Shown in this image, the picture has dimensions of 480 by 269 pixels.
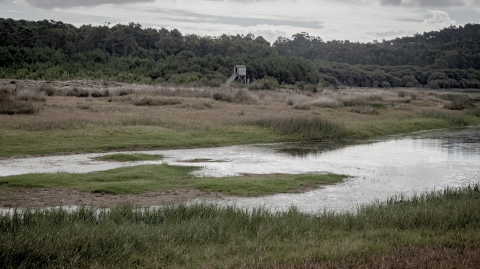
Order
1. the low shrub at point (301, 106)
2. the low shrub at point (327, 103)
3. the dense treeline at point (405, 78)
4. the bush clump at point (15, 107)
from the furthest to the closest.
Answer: the dense treeline at point (405, 78), the low shrub at point (327, 103), the low shrub at point (301, 106), the bush clump at point (15, 107)

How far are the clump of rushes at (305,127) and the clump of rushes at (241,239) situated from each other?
20.1m

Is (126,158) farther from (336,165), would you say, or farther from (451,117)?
(451,117)

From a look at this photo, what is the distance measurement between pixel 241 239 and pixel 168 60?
10521 cm

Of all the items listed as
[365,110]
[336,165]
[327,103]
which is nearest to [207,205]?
[336,165]

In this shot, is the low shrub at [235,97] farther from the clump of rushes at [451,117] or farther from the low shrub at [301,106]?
the clump of rushes at [451,117]

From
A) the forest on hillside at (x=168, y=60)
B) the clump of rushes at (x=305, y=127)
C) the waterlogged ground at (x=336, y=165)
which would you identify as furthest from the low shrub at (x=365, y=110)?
the forest on hillside at (x=168, y=60)

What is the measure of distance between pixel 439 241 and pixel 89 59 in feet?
337

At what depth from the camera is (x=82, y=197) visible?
40.3 feet

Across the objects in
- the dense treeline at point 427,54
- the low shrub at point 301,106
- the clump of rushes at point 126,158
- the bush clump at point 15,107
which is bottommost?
the clump of rushes at point 126,158

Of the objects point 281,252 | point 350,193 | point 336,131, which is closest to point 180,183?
point 350,193

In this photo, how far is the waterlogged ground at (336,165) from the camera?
13398 millimetres

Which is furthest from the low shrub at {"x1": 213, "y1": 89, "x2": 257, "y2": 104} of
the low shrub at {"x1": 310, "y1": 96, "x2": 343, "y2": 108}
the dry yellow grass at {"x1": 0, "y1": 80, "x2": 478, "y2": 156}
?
Answer: the low shrub at {"x1": 310, "y1": 96, "x2": 343, "y2": 108}

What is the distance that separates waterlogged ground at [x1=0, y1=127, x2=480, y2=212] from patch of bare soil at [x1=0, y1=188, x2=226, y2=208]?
1.26 meters

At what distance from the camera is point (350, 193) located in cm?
1403
